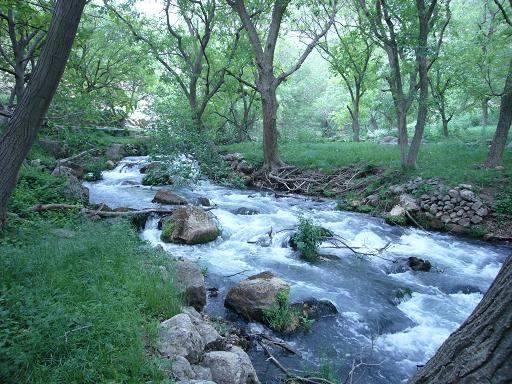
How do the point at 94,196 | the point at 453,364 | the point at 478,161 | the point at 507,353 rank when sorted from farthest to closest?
the point at 478,161 < the point at 94,196 < the point at 453,364 < the point at 507,353

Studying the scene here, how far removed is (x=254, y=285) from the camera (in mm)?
6242

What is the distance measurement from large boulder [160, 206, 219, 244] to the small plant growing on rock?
2.02 metres

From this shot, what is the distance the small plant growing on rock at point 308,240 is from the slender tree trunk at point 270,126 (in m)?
8.15

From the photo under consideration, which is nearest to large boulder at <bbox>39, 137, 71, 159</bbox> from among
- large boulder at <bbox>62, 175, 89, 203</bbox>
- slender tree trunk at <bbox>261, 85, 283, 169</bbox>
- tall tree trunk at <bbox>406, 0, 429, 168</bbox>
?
large boulder at <bbox>62, 175, 89, 203</bbox>

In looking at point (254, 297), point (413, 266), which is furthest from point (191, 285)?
point (413, 266)

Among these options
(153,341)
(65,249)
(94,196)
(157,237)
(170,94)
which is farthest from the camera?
(170,94)

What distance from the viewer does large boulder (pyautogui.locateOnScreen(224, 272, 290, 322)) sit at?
595cm

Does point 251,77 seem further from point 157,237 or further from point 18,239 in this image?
point 18,239

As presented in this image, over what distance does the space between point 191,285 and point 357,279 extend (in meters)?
3.60

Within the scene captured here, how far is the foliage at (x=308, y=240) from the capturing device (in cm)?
865

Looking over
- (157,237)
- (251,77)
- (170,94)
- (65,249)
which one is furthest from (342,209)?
(251,77)

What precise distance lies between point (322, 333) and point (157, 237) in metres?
4.85

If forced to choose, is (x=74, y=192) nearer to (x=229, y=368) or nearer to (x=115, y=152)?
(x=229, y=368)

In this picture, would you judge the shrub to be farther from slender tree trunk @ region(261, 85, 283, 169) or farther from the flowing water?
slender tree trunk @ region(261, 85, 283, 169)
